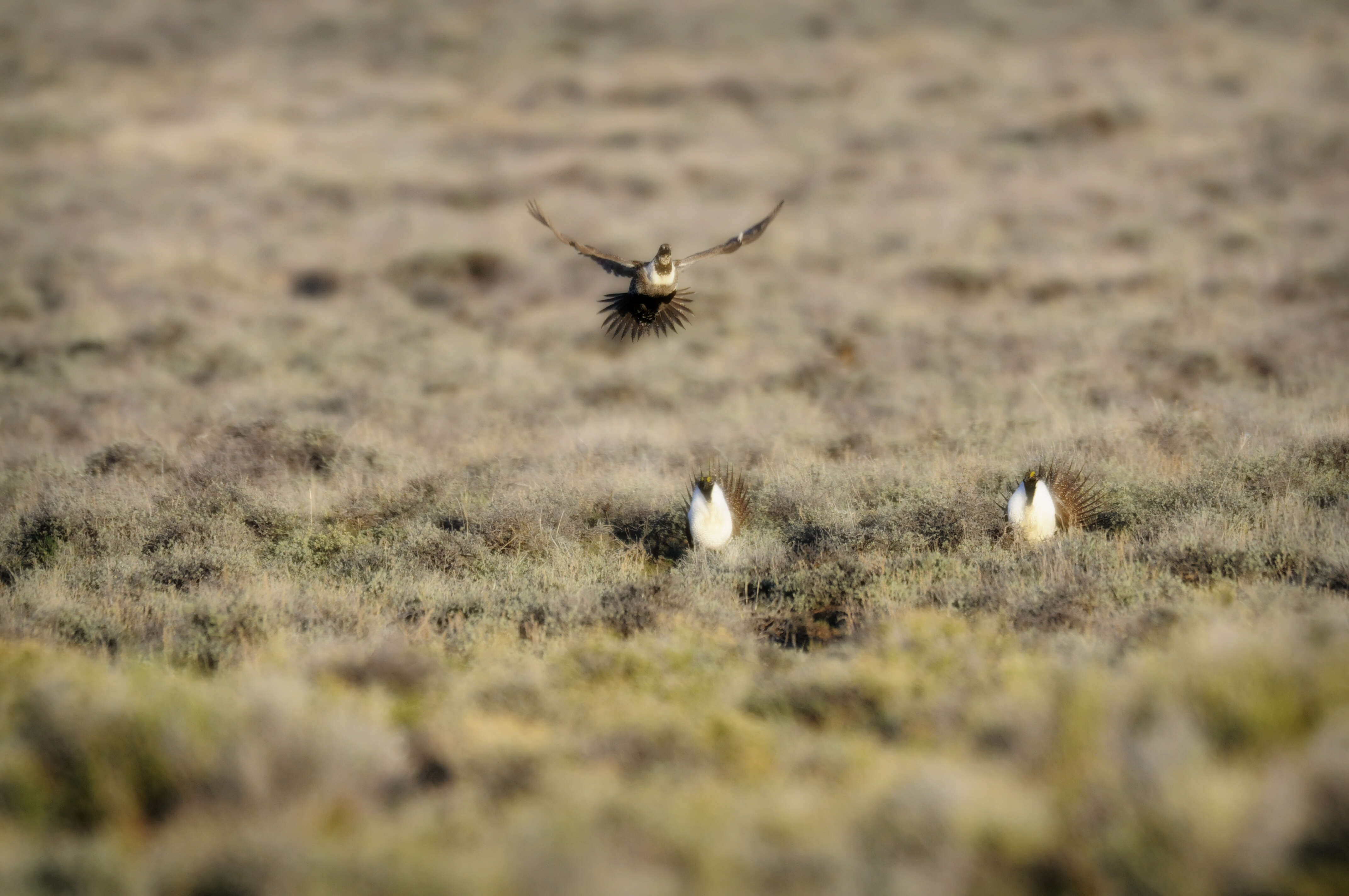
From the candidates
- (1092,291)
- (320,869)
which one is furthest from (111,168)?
(320,869)

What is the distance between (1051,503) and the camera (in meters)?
6.29

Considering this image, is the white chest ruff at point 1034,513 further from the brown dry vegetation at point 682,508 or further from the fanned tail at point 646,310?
the fanned tail at point 646,310

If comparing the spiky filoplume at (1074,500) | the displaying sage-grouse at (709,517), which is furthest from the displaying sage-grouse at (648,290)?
the spiky filoplume at (1074,500)

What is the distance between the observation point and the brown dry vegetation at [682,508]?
2.97m

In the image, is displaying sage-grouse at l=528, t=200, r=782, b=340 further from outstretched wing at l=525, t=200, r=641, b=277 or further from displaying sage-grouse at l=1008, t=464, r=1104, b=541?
displaying sage-grouse at l=1008, t=464, r=1104, b=541

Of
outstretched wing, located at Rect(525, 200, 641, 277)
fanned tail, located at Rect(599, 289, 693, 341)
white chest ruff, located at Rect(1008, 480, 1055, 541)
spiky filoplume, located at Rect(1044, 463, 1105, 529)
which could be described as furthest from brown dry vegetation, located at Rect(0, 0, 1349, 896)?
outstretched wing, located at Rect(525, 200, 641, 277)

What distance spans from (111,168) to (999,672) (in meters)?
24.5

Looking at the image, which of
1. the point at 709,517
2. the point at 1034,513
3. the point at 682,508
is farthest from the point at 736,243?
the point at 1034,513

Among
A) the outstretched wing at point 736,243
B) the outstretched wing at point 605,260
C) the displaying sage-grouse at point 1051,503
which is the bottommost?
the displaying sage-grouse at point 1051,503

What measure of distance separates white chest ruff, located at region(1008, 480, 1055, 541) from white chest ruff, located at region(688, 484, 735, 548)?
6.01 feet

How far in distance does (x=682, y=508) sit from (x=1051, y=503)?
8.54ft

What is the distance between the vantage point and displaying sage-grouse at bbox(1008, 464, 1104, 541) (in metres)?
6.23

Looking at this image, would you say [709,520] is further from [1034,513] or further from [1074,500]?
[1074,500]

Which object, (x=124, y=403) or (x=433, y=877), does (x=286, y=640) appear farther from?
(x=124, y=403)
